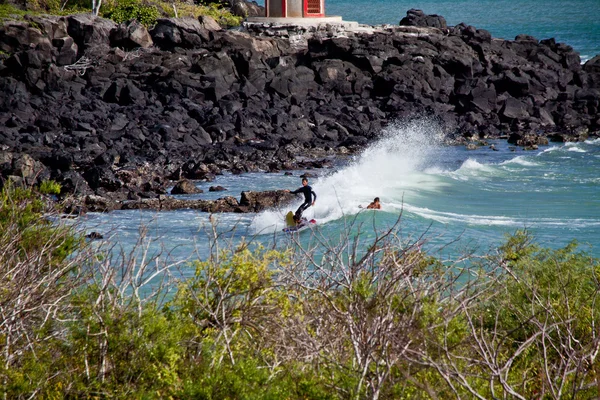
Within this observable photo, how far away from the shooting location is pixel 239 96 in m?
30.3

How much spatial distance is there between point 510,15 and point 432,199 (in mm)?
69245

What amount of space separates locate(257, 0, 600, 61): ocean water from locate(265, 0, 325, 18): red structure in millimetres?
22023

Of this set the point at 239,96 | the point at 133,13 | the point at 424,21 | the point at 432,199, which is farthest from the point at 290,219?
the point at 424,21

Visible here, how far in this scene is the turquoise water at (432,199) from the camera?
17281mm

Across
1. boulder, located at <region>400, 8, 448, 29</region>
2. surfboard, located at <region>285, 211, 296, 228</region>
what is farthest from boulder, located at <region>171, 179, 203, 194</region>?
boulder, located at <region>400, 8, 448, 29</region>

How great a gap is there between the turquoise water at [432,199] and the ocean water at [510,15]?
29401mm

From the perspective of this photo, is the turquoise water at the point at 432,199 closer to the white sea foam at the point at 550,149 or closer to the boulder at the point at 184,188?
the white sea foam at the point at 550,149

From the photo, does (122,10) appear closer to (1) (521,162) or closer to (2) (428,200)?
(1) (521,162)

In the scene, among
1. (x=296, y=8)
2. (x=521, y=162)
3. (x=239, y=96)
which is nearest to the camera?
(x=521, y=162)

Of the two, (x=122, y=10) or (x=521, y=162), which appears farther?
(x=122, y=10)

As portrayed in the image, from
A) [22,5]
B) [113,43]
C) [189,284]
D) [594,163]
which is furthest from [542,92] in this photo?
[189,284]

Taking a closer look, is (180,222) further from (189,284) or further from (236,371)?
(236,371)

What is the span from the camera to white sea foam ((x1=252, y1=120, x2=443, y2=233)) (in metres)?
20.0

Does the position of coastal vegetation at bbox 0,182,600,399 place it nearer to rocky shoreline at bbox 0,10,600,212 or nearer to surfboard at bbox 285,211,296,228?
surfboard at bbox 285,211,296,228
